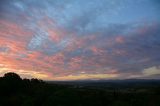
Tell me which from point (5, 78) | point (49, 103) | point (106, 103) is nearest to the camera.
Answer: point (49, 103)

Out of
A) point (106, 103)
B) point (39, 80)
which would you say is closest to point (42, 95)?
point (106, 103)

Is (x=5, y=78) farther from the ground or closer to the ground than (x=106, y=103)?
farther from the ground

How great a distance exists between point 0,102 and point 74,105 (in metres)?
15.1

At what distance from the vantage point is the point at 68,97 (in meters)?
45.7

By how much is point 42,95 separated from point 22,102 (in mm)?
5396

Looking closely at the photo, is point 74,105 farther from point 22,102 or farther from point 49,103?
point 22,102

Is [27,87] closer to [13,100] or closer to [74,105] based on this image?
[13,100]

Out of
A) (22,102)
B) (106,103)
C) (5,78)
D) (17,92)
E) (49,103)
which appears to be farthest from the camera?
(5,78)

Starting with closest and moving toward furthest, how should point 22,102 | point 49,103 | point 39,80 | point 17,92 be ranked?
point 49,103, point 22,102, point 17,92, point 39,80

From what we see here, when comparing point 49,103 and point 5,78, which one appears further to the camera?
point 5,78

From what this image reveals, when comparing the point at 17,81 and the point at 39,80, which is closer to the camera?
the point at 17,81

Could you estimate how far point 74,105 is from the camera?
43.8 meters

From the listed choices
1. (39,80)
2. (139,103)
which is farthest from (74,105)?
(39,80)

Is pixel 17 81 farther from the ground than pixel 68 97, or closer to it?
farther from the ground
